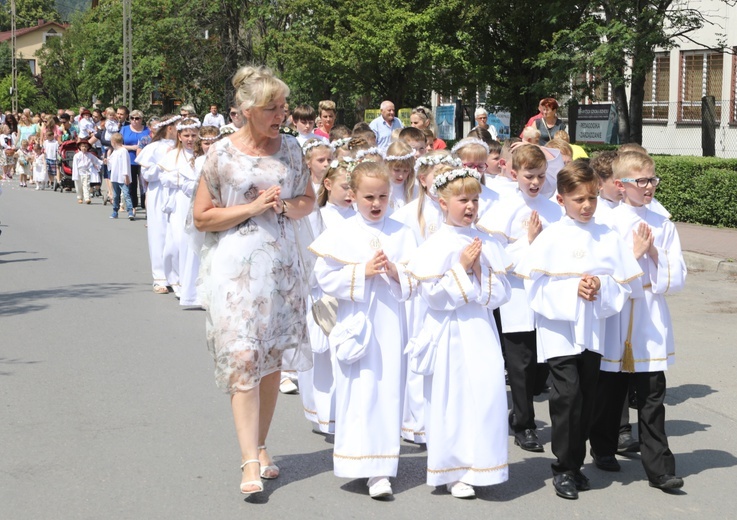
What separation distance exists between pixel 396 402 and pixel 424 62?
2721cm

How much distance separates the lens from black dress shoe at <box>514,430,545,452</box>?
652 centimetres

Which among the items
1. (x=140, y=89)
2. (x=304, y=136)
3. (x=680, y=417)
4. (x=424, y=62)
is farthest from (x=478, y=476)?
(x=140, y=89)

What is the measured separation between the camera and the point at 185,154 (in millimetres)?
11805

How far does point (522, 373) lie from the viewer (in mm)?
6629

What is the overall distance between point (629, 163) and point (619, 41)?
1502cm

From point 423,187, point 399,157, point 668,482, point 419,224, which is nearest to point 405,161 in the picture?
point 399,157

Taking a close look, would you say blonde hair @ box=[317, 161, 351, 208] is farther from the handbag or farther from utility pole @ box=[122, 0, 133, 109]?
utility pole @ box=[122, 0, 133, 109]

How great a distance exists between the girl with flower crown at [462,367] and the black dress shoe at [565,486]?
0.31 metres

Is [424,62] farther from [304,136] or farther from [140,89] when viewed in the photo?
[140,89]

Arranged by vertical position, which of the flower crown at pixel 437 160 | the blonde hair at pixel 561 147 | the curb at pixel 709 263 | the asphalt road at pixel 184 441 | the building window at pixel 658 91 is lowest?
the asphalt road at pixel 184 441

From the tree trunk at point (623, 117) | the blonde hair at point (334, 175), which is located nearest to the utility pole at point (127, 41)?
the tree trunk at point (623, 117)

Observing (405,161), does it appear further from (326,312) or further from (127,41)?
(127,41)

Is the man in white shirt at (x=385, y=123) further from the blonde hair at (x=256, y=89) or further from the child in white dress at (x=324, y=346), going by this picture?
the blonde hair at (x=256, y=89)

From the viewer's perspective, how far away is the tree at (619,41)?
20.3 m
